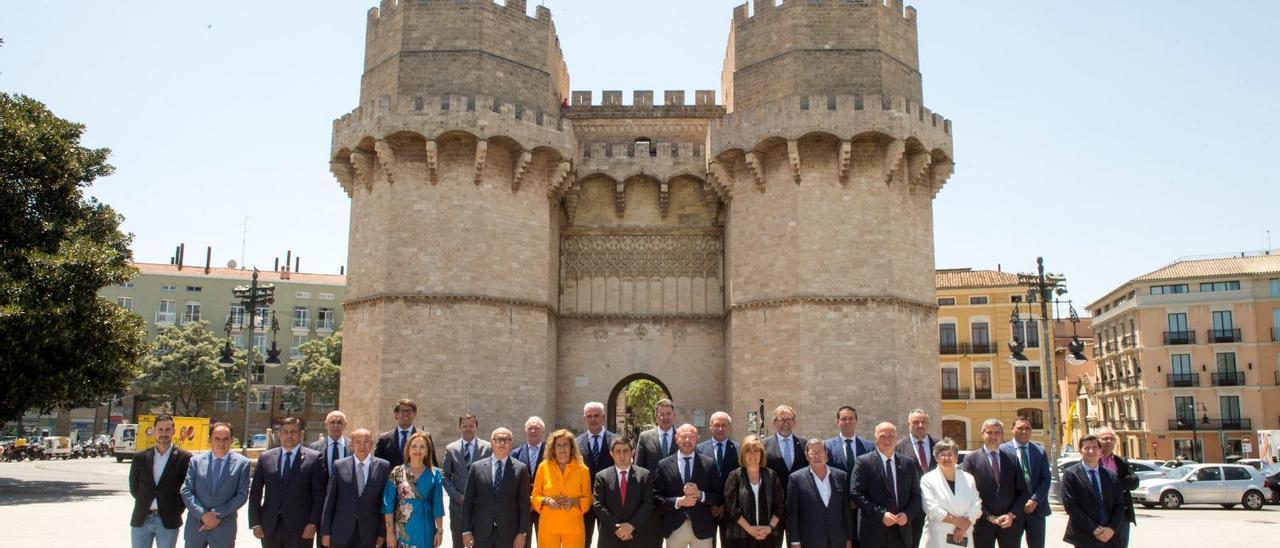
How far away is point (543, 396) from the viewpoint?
21203 millimetres

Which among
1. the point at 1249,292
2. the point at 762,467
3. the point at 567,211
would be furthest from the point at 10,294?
the point at 1249,292

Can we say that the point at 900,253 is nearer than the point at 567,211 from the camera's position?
Yes

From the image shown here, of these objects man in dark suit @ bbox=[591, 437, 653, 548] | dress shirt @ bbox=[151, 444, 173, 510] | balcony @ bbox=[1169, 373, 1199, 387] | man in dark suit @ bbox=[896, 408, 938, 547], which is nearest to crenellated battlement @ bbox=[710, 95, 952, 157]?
man in dark suit @ bbox=[896, 408, 938, 547]

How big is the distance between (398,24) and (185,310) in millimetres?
33848

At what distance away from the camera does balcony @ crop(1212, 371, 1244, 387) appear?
36531 millimetres

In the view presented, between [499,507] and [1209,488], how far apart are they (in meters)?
16.8

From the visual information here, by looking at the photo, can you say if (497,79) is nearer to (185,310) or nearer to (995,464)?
(995,464)

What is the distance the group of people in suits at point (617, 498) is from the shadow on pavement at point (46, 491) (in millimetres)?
11282

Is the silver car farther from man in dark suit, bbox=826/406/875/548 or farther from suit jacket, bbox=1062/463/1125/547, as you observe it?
man in dark suit, bbox=826/406/875/548

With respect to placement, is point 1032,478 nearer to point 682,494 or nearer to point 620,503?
point 682,494

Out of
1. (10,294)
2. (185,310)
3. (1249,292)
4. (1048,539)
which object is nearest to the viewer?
(1048,539)

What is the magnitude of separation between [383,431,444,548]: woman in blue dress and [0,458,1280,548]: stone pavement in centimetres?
514

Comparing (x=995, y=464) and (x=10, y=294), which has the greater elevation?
(x=10, y=294)

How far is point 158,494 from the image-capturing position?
7.59 metres
